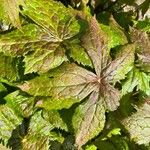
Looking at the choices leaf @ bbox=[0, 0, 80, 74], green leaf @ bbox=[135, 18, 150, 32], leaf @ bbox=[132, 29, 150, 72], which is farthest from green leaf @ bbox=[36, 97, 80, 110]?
green leaf @ bbox=[135, 18, 150, 32]

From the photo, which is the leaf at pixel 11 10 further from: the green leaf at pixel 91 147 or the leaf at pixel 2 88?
the green leaf at pixel 91 147

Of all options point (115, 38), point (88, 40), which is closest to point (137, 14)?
point (115, 38)

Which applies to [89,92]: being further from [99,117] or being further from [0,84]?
[0,84]

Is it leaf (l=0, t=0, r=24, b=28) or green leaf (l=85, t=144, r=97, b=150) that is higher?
leaf (l=0, t=0, r=24, b=28)

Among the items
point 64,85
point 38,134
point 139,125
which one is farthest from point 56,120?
point 139,125

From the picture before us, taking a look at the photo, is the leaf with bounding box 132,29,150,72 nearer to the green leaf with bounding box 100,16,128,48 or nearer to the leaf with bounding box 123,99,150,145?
the green leaf with bounding box 100,16,128,48
